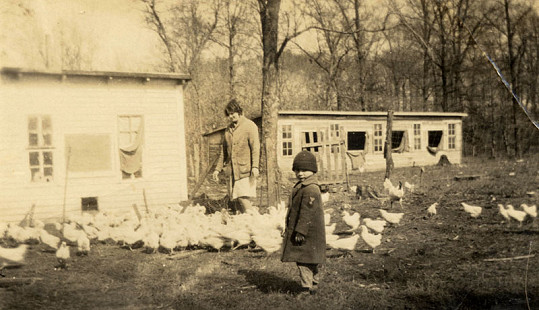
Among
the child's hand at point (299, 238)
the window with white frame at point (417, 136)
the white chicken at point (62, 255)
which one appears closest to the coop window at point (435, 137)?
the window with white frame at point (417, 136)

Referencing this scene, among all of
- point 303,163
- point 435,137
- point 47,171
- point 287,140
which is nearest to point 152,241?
point 47,171

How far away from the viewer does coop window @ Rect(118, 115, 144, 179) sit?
5047 mm

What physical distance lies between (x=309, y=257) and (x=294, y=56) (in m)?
5.68

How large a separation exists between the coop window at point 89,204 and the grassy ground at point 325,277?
0.81 m

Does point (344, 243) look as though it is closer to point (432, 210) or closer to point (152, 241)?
point (152, 241)

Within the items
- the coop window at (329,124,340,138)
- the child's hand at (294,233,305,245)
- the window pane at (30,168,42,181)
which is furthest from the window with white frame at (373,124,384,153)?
the child's hand at (294,233,305,245)

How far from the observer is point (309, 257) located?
3031mm

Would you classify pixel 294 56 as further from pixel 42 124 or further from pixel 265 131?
pixel 42 124

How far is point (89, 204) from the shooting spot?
17.7 ft

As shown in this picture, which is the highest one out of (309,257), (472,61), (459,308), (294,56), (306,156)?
(294,56)

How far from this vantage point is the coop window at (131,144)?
16.6ft

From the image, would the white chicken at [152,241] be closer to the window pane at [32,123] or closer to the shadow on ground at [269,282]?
the shadow on ground at [269,282]

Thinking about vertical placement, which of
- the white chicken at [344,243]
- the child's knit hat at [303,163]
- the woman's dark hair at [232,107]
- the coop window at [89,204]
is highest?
the woman's dark hair at [232,107]

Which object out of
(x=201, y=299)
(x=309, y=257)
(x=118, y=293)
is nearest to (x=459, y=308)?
(x=309, y=257)
